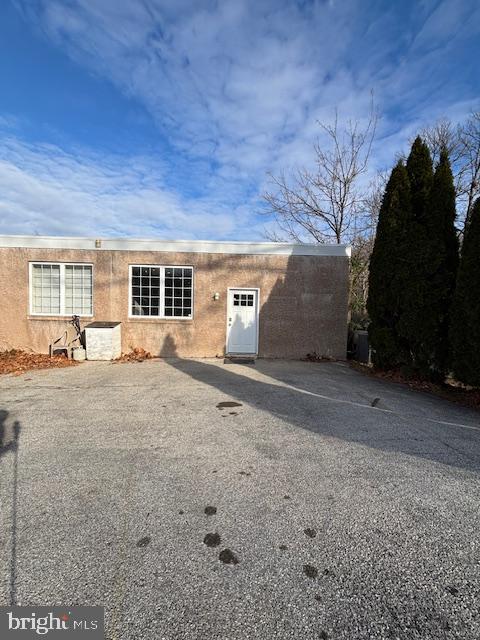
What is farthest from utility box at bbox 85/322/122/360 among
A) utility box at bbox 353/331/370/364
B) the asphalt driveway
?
utility box at bbox 353/331/370/364

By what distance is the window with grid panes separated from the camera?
31.1 ft

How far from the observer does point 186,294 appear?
31.3 ft

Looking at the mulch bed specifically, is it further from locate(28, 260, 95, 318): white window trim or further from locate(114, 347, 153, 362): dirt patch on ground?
locate(28, 260, 95, 318): white window trim

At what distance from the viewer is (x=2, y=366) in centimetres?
774

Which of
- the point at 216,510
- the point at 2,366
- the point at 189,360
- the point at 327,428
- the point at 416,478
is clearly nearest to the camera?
the point at 216,510

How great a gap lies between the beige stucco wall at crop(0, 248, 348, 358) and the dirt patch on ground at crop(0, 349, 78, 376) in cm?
48

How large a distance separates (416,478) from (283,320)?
674 cm

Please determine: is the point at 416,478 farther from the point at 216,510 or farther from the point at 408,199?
the point at 408,199

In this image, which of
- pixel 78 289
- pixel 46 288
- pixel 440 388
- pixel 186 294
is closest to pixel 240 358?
pixel 186 294

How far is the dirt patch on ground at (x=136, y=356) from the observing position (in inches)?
349

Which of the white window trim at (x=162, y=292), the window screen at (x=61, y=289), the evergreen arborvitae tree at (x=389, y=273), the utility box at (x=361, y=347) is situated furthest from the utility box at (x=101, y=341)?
the utility box at (x=361, y=347)

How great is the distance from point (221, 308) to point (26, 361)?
553 centimetres

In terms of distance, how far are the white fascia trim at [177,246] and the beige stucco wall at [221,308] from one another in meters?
0.16

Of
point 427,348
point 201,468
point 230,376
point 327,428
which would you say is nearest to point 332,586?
point 201,468
